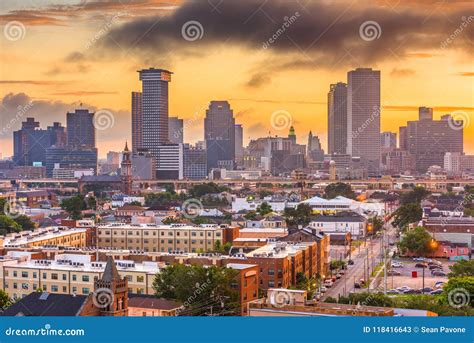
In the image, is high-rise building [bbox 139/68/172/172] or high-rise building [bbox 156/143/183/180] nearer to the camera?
high-rise building [bbox 156/143/183/180]

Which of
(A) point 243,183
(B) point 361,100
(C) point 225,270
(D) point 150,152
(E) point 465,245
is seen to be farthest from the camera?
(B) point 361,100

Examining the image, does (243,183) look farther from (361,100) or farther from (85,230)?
(85,230)

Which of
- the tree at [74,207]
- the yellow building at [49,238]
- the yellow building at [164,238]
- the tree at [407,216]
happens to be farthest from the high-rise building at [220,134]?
the yellow building at [164,238]

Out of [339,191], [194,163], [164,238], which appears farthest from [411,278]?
[194,163]

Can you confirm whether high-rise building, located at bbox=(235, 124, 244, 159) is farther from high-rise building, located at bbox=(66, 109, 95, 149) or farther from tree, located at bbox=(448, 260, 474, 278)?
tree, located at bbox=(448, 260, 474, 278)

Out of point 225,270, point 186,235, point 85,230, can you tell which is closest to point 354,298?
point 225,270


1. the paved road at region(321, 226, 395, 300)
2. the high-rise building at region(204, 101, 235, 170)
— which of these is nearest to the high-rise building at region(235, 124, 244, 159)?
the high-rise building at region(204, 101, 235, 170)

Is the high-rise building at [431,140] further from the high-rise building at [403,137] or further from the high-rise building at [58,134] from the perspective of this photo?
the high-rise building at [58,134]
